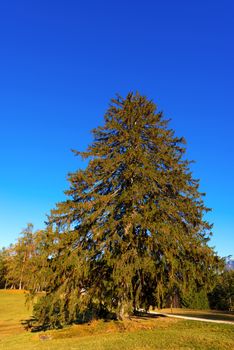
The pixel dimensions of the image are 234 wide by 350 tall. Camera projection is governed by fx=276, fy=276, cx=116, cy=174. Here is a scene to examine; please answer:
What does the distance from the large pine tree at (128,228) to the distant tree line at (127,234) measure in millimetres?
53

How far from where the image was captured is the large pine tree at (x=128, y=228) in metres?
14.0

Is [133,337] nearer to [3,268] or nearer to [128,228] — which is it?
[128,228]

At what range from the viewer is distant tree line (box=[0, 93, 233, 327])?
551 inches

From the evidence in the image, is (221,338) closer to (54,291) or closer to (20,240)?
(54,291)

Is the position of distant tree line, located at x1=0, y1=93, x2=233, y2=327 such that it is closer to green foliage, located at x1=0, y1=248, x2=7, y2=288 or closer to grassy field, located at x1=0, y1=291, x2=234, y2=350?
grassy field, located at x1=0, y1=291, x2=234, y2=350

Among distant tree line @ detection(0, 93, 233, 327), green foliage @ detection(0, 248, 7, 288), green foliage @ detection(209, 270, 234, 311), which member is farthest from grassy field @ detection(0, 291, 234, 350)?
green foliage @ detection(0, 248, 7, 288)

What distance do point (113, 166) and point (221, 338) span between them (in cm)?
977

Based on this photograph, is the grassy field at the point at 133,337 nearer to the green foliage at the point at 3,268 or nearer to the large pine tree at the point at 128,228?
the large pine tree at the point at 128,228

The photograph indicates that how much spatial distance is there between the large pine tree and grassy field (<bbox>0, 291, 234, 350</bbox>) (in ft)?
3.14

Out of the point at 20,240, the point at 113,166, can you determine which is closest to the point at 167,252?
the point at 113,166

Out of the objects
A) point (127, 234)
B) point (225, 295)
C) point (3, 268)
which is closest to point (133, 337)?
point (127, 234)

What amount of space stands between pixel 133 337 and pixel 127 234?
4.79 meters

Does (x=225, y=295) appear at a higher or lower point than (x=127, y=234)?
lower

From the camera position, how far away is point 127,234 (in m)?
14.7
